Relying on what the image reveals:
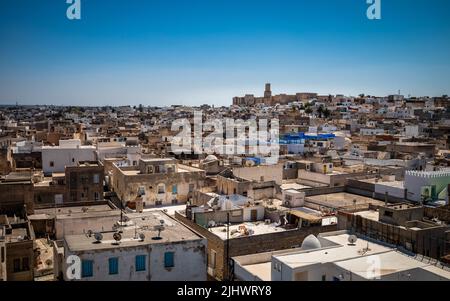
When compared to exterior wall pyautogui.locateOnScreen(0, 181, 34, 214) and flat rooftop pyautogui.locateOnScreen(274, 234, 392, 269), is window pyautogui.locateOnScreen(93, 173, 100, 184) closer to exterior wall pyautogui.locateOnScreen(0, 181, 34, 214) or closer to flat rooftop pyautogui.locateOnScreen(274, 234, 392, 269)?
exterior wall pyautogui.locateOnScreen(0, 181, 34, 214)

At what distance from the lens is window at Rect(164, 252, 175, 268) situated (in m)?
12.0

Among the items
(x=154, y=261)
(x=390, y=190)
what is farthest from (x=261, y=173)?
(x=154, y=261)

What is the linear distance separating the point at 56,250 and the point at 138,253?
3398 mm

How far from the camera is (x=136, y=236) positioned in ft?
41.3

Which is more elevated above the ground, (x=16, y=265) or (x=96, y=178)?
(x=96, y=178)

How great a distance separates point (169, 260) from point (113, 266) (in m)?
1.47

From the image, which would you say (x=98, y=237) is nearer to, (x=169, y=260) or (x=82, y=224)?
(x=169, y=260)

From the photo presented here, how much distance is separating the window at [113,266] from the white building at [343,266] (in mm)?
3295

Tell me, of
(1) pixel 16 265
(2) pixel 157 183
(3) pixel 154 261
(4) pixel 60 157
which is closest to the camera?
(3) pixel 154 261

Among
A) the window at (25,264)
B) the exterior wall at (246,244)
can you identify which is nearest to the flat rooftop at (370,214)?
the exterior wall at (246,244)

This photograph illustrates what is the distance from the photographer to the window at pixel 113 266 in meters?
11.4

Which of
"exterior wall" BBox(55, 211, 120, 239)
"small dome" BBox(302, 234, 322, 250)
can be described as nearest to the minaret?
"exterior wall" BBox(55, 211, 120, 239)

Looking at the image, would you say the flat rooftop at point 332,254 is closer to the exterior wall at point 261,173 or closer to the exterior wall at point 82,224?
the exterior wall at point 82,224
